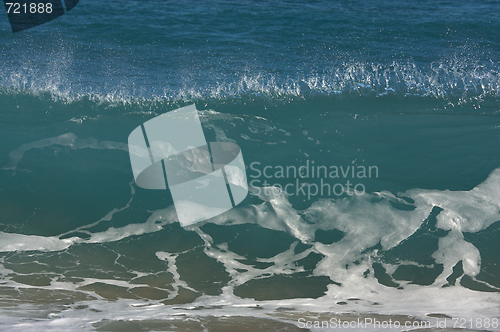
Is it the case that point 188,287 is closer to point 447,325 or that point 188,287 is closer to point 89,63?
point 447,325

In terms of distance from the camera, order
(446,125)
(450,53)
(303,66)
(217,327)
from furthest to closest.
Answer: (450,53) < (303,66) < (446,125) < (217,327)

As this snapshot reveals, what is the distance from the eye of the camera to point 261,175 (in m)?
5.26

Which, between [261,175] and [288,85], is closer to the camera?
[261,175]

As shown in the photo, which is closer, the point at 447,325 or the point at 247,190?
the point at 447,325

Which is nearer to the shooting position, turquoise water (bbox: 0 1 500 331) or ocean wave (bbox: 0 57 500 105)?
turquoise water (bbox: 0 1 500 331)

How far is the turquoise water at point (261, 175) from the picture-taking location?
384 centimetres

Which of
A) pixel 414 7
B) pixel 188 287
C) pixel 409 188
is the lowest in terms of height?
pixel 188 287

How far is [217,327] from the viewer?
3.09 meters

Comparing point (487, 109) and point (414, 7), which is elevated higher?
point (414, 7)

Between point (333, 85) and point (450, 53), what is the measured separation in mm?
2865

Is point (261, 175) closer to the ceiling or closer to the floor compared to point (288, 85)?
closer to the floor

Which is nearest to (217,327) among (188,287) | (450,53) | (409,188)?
(188,287)

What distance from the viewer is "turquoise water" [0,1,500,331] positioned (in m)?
3.84

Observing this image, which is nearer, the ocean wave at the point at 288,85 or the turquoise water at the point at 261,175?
the turquoise water at the point at 261,175
